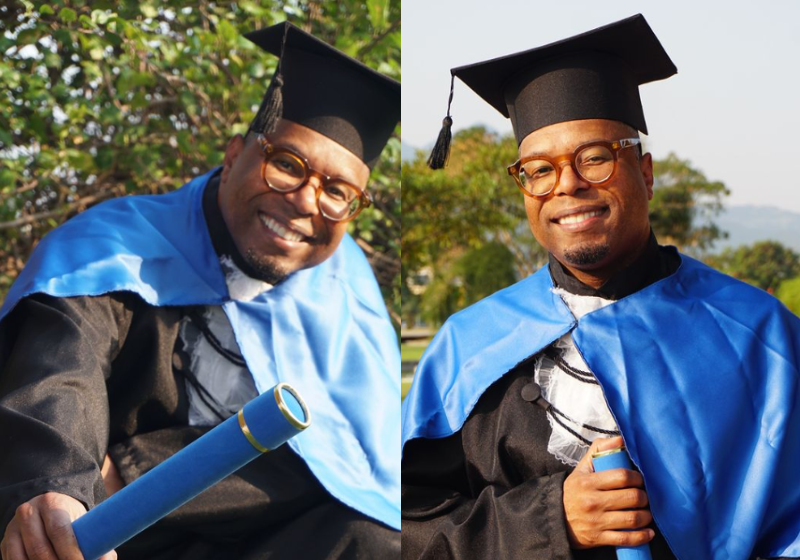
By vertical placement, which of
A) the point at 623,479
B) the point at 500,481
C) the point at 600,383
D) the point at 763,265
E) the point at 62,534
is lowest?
the point at 62,534

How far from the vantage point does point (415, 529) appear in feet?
6.32

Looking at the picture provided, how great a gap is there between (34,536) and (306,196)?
→ 0.94 m

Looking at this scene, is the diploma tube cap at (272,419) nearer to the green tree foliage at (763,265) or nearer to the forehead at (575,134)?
the forehead at (575,134)

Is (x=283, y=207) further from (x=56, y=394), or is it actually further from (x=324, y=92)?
(x=56, y=394)

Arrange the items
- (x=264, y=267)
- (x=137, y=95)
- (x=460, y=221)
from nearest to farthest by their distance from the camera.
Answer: (x=460, y=221)
(x=264, y=267)
(x=137, y=95)

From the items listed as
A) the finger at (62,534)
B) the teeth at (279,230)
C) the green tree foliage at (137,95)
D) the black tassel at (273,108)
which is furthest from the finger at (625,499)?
the green tree foliage at (137,95)

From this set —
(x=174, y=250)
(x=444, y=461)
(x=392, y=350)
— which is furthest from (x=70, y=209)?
(x=444, y=461)

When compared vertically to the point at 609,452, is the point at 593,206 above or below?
above

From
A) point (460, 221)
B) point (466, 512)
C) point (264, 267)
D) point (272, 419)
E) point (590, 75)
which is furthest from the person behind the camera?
point (264, 267)

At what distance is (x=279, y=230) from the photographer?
2336mm

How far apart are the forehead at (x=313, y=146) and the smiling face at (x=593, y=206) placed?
0.64 meters

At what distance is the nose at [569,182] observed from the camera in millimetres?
1682

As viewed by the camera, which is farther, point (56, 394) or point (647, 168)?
point (56, 394)

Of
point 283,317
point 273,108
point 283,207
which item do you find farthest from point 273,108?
point 283,317
